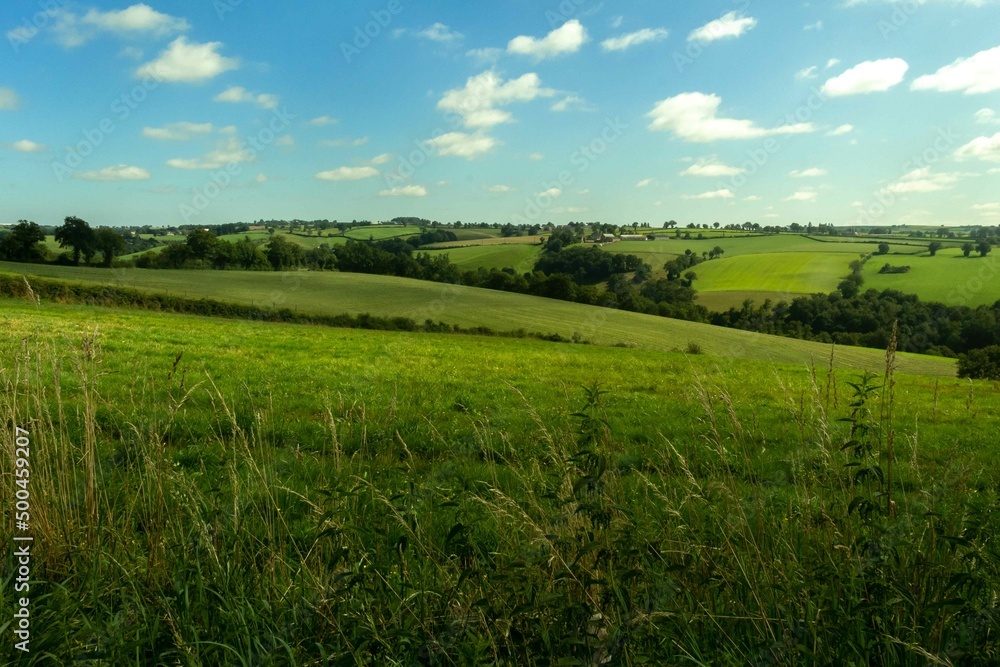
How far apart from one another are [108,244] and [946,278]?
9644cm

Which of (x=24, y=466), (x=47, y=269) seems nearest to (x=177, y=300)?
(x=47, y=269)

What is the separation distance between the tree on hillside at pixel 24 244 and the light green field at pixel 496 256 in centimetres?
4567

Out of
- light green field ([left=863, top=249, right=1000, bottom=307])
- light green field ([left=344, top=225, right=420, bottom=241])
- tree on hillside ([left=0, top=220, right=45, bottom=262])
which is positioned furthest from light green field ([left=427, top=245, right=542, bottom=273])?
tree on hillside ([left=0, top=220, right=45, bottom=262])

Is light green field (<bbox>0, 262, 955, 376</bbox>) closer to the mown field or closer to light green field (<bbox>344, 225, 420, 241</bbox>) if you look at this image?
light green field (<bbox>344, 225, 420, 241</bbox>)

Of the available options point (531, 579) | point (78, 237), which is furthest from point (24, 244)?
point (531, 579)

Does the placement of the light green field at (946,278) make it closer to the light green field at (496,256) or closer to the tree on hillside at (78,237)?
the light green field at (496,256)

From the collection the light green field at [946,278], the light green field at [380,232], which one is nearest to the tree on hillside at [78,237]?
the light green field at [380,232]

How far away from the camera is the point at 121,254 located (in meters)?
62.7

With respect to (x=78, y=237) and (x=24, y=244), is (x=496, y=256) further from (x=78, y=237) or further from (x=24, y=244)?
(x=24, y=244)

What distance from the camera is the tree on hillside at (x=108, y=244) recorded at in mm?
60594

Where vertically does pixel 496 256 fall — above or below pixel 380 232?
below

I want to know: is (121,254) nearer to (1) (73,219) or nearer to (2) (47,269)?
(1) (73,219)

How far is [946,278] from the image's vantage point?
240ft

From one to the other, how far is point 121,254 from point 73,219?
5228 millimetres
